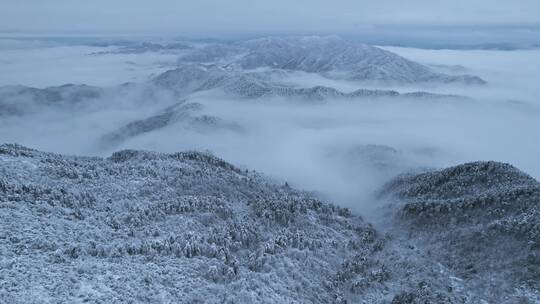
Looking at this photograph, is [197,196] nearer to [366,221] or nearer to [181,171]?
[181,171]

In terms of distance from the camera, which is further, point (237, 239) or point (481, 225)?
point (481, 225)

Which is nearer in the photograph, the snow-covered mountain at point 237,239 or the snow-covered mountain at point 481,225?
the snow-covered mountain at point 237,239

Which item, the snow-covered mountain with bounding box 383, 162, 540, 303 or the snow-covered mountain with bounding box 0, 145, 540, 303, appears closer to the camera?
the snow-covered mountain with bounding box 0, 145, 540, 303

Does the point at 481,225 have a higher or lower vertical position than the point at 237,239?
higher

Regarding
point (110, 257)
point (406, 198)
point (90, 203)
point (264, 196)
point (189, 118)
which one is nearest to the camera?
point (110, 257)

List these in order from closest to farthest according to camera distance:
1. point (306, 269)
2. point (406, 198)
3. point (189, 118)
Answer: point (306, 269) < point (406, 198) < point (189, 118)

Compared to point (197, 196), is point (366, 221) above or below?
below

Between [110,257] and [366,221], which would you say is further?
[366,221]

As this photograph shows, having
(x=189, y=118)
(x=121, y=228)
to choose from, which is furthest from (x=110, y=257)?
(x=189, y=118)
